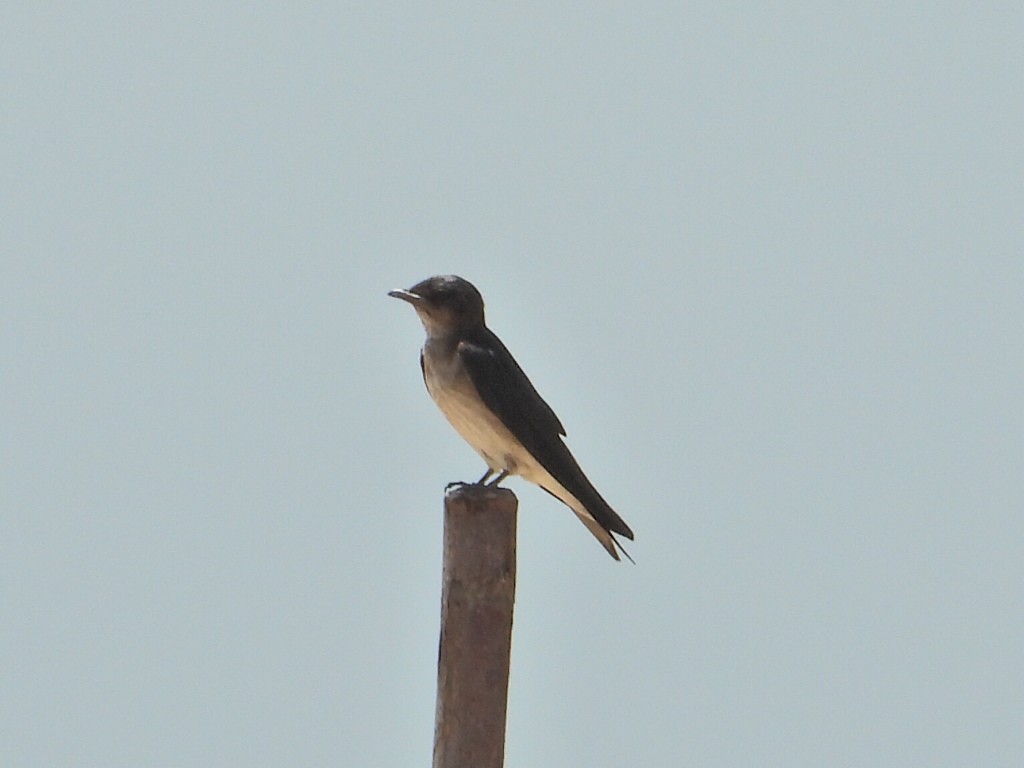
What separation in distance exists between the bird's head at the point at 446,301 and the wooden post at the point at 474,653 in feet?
5.70

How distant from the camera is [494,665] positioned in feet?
21.5

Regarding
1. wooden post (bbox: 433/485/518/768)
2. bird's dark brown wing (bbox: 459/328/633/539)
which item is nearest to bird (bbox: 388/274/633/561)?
bird's dark brown wing (bbox: 459/328/633/539)

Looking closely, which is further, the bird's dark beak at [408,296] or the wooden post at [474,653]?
the bird's dark beak at [408,296]

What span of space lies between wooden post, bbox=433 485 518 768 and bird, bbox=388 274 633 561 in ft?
4.49

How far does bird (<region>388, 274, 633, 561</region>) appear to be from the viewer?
316 inches

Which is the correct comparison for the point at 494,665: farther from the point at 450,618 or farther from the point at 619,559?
the point at 619,559

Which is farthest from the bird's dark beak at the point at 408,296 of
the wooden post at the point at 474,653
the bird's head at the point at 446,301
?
the wooden post at the point at 474,653

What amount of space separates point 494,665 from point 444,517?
24.9 inches

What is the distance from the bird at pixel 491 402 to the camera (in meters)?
8.02

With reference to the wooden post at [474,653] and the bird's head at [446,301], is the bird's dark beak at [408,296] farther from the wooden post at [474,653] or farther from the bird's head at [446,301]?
the wooden post at [474,653]

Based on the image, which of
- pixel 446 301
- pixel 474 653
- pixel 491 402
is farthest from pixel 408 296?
pixel 474 653

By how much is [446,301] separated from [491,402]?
531 millimetres

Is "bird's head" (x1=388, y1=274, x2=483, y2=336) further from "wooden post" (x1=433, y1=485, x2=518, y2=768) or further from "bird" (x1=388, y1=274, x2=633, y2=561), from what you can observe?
"wooden post" (x1=433, y1=485, x2=518, y2=768)

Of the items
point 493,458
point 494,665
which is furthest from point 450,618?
point 493,458
